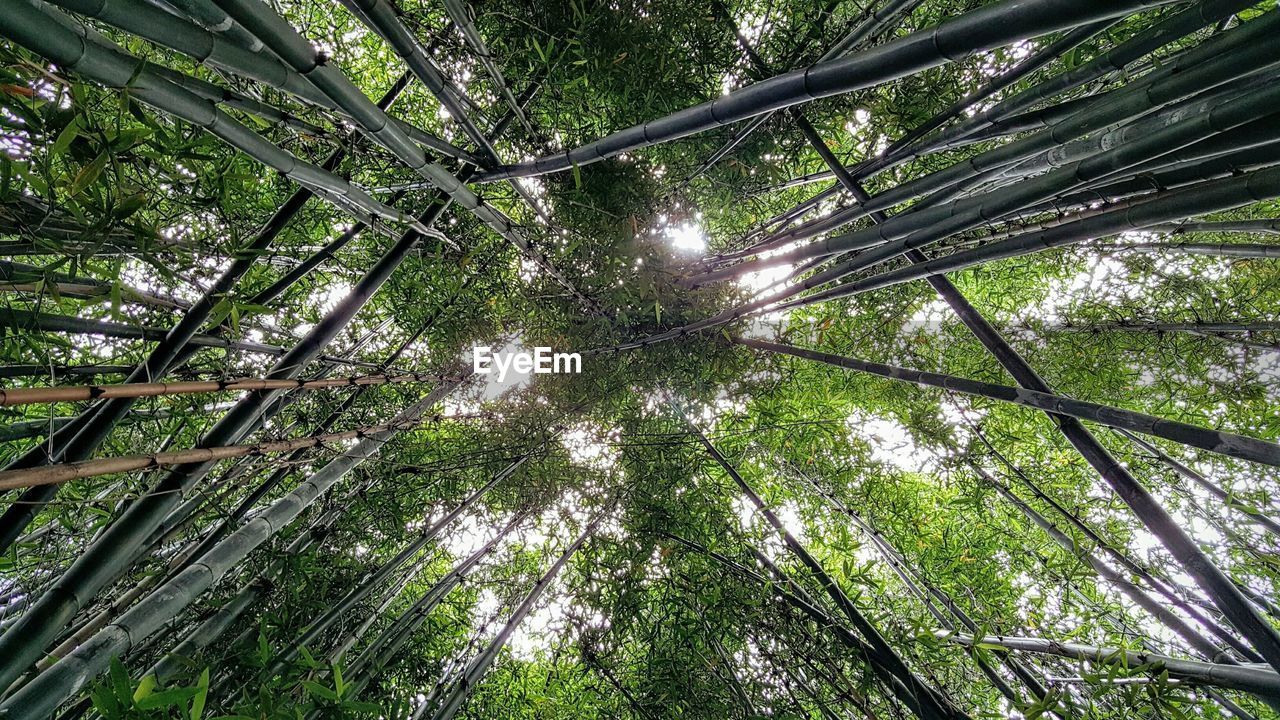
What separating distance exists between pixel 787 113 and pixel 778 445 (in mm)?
2118

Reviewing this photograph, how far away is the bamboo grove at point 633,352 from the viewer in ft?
3.57

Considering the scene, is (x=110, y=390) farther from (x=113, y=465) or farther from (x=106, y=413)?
(x=106, y=413)

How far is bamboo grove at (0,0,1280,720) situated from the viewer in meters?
1.09

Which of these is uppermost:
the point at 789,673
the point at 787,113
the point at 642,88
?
the point at 787,113

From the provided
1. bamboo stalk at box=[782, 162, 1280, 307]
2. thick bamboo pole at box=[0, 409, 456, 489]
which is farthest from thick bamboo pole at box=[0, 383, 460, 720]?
bamboo stalk at box=[782, 162, 1280, 307]

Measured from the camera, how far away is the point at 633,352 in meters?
3.35

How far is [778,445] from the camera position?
335cm

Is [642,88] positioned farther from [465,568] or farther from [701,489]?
[465,568]

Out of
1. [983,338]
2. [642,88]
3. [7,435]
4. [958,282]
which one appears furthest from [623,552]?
[958,282]

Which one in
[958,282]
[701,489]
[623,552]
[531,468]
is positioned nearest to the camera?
[623,552]

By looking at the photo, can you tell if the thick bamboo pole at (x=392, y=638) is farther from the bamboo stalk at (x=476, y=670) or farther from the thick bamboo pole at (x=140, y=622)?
the thick bamboo pole at (x=140, y=622)

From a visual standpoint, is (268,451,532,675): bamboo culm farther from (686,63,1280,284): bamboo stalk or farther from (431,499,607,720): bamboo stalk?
(686,63,1280,284): bamboo stalk

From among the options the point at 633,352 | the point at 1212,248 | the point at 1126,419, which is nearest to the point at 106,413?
the point at 633,352

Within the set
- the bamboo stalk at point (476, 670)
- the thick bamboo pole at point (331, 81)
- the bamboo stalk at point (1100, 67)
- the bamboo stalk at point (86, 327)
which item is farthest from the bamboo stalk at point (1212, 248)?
the bamboo stalk at point (86, 327)
